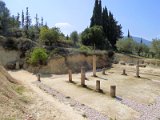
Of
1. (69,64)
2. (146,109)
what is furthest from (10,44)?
(146,109)

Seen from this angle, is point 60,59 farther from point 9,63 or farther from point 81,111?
point 81,111

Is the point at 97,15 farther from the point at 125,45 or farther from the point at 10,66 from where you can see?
the point at 10,66

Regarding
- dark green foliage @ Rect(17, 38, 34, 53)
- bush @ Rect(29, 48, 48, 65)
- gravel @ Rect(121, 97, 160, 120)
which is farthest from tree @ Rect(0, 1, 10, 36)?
gravel @ Rect(121, 97, 160, 120)

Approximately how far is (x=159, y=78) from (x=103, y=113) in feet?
68.4

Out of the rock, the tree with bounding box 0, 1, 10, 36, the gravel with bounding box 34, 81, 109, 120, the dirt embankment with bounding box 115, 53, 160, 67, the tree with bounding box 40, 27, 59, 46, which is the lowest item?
the gravel with bounding box 34, 81, 109, 120

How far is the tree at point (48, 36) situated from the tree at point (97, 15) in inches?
723

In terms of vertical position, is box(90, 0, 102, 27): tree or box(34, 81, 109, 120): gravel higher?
box(90, 0, 102, 27): tree

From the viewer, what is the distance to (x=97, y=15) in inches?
2623

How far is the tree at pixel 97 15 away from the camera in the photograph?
6628 cm

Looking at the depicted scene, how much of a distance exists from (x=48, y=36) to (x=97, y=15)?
2058 centimetres

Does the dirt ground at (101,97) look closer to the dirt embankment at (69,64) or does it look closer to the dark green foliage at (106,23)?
the dirt embankment at (69,64)

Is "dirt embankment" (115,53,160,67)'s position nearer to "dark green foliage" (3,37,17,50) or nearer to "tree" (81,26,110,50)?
"tree" (81,26,110,50)

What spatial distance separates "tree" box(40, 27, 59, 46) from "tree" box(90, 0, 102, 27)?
60.2ft

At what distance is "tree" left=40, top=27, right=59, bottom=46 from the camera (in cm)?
4978
